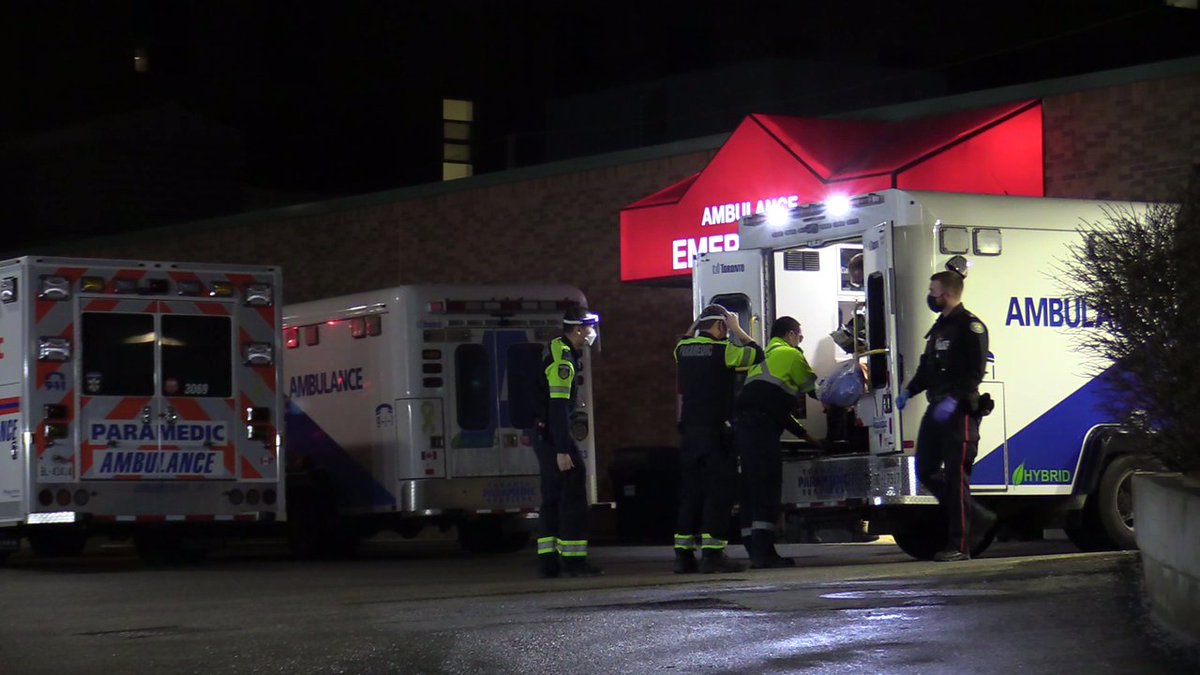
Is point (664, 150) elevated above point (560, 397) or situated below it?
above

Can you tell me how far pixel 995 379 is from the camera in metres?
13.2

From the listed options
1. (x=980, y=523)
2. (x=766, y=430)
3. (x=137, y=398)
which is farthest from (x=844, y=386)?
(x=137, y=398)

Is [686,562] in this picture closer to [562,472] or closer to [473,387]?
[562,472]

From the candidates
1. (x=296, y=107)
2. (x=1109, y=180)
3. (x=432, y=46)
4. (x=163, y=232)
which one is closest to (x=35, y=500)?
(x=1109, y=180)

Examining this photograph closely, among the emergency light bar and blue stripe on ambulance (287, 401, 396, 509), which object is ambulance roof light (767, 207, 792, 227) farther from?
blue stripe on ambulance (287, 401, 396, 509)

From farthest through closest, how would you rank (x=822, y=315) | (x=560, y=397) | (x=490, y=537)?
(x=490, y=537) < (x=822, y=315) < (x=560, y=397)

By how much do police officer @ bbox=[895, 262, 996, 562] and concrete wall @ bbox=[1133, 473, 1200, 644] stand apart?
3.48 metres

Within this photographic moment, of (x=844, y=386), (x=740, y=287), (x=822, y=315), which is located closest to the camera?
(x=844, y=386)

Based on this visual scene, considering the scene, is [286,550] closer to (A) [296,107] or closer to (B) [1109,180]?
(B) [1109,180]

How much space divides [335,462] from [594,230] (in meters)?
6.20

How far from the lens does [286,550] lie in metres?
Result: 20.5

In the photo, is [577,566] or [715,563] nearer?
[715,563]

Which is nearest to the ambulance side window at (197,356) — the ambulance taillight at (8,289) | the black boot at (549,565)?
the ambulance taillight at (8,289)

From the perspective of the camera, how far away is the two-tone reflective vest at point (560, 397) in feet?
42.8
